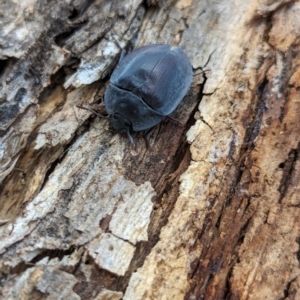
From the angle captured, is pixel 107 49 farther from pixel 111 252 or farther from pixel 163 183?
pixel 111 252

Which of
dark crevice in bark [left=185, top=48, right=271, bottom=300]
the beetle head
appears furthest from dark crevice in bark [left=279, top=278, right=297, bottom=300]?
the beetle head

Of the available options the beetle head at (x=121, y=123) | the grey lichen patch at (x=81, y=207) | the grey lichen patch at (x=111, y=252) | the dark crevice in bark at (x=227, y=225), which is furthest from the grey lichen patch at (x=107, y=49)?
the grey lichen patch at (x=111, y=252)

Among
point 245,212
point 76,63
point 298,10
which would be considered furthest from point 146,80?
point 298,10

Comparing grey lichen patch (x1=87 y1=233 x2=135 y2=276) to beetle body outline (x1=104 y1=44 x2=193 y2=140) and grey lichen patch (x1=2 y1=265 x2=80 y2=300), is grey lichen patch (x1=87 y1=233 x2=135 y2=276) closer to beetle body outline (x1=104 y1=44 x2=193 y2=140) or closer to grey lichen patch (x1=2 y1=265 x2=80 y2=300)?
grey lichen patch (x1=2 y1=265 x2=80 y2=300)

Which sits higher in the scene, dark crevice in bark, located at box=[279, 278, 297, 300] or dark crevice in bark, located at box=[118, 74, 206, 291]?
dark crevice in bark, located at box=[118, 74, 206, 291]

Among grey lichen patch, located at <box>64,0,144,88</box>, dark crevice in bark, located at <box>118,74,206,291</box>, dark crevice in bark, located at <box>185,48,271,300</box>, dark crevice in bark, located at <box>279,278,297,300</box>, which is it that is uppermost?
grey lichen patch, located at <box>64,0,144,88</box>

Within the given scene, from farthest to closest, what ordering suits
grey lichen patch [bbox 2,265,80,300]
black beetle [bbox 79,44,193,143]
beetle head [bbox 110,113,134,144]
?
black beetle [bbox 79,44,193,143] → beetle head [bbox 110,113,134,144] → grey lichen patch [bbox 2,265,80,300]
